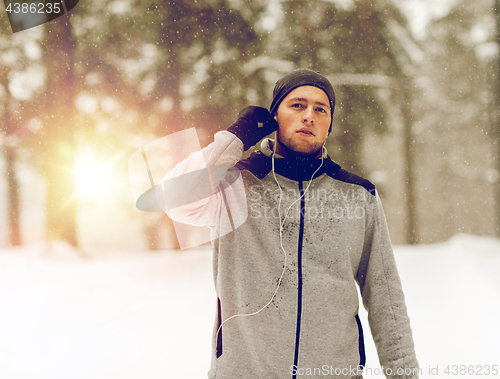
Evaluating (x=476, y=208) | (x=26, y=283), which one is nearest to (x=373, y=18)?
(x=476, y=208)

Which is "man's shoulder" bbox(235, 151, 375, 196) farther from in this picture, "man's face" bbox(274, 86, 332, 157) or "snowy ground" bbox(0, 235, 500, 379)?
"snowy ground" bbox(0, 235, 500, 379)

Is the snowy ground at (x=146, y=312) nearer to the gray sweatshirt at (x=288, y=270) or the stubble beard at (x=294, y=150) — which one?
the gray sweatshirt at (x=288, y=270)

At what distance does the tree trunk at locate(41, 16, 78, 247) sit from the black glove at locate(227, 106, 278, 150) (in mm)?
2206

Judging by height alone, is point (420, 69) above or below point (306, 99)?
above

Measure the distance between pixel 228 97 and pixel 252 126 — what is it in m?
1.86

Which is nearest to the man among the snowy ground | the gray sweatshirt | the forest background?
the gray sweatshirt

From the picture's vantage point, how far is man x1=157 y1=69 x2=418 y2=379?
2.97ft

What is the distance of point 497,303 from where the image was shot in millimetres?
2400

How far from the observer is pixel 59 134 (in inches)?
103

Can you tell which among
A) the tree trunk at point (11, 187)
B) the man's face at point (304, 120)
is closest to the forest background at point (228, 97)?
the tree trunk at point (11, 187)

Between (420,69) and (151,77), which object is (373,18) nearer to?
(420,69)

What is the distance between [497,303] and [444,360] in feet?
2.82

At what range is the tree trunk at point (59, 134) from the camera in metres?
2.58

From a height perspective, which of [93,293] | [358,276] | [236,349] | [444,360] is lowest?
[444,360]
